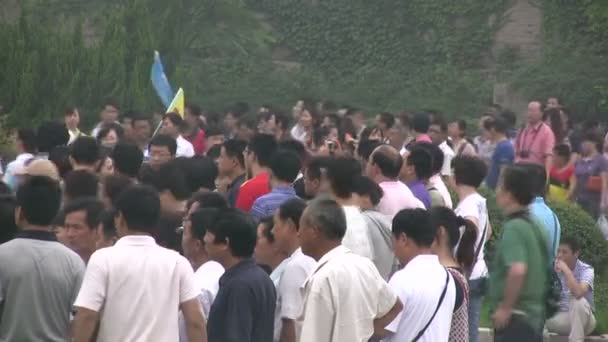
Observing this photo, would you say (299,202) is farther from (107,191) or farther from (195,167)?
(195,167)

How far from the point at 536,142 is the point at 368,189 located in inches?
366

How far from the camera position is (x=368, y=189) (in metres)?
9.84

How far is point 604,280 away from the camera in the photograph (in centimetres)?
1560

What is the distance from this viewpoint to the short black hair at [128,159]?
36.8 ft

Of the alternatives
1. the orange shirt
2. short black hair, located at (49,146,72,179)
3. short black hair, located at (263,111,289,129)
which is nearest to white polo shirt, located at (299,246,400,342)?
the orange shirt

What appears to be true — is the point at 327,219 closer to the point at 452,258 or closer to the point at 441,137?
the point at 452,258

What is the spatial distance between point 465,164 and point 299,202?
2860 millimetres

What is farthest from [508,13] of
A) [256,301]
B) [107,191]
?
[256,301]

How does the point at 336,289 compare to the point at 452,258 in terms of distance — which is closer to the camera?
the point at 336,289

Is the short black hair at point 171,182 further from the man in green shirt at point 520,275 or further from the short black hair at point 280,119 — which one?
the short black hair at point 280,119

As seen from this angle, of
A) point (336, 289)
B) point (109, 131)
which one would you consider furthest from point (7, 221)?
point (109, 131)

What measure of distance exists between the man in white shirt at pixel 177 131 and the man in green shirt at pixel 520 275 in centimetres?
715

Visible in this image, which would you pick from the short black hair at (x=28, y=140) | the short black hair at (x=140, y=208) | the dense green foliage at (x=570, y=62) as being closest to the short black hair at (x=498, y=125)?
the short black hair at (x=28, y=140)

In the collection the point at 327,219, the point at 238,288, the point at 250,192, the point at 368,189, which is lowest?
the point at 250,192
